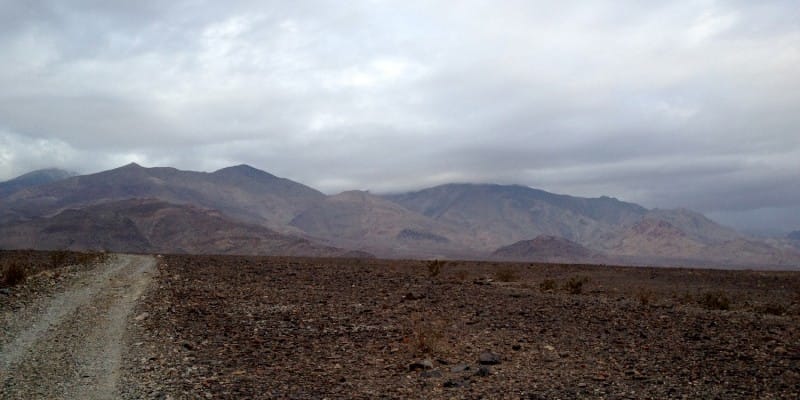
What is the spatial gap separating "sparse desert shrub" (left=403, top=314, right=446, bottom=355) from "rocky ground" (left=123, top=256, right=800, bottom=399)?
0.05 meters

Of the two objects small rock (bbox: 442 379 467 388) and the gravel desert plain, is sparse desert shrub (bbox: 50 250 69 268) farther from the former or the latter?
small rock (bbox: 442 379 467 388)

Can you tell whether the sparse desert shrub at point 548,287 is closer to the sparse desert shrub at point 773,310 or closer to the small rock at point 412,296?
the small rock at point 412,296

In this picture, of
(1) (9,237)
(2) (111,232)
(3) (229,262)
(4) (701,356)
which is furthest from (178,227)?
(4) (701,356)

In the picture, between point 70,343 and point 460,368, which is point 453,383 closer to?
point 460,368

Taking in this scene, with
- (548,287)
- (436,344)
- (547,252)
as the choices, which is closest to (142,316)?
(436,344)

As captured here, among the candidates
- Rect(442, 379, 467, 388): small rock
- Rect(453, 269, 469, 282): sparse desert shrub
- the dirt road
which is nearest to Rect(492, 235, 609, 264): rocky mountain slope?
Rect(453, 269, 469, 282): sparse desert shrub

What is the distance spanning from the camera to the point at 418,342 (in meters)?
13.0

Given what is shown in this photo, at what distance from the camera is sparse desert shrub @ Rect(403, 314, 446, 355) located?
12852 millimetres

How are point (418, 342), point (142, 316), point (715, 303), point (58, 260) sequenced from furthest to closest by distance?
point (58, 260) < point (715, 303) < point (142, 316) < point (418, 342)

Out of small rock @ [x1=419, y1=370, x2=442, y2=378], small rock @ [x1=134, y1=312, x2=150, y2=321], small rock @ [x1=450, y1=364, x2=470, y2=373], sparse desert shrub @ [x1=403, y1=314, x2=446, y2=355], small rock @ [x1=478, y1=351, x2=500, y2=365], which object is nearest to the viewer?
small rock @ [x1=419, y1=370, x2=442, y2=378]

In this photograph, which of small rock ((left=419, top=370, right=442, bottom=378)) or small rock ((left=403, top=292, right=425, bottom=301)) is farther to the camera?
small rock ((left=403, top=292, right=425, bottom=301))

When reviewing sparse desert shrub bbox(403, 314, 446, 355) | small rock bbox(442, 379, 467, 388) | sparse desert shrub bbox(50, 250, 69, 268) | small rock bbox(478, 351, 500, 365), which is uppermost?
sparse desert shrub bbox(50, 250, 69, 268)

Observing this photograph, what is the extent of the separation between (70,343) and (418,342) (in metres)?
7.47

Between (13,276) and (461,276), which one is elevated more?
(13,276)
